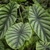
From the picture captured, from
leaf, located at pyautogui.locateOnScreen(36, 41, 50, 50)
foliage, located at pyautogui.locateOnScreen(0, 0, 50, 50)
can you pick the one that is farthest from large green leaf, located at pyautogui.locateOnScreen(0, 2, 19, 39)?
leaf, located at pyautogui.locateOnScreen(36, 41, 50, 50)

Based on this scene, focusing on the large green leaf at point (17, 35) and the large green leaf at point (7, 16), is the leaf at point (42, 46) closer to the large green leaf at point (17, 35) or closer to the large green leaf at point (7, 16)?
the large green leaf at point (17, 35)

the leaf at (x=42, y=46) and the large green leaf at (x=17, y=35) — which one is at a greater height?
the large green leaf at (x=17, y=35)

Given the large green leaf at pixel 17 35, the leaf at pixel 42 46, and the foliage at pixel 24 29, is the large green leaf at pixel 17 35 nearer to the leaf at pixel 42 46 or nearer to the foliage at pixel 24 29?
the foliage at pixel 24 29

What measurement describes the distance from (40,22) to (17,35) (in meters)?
0.22

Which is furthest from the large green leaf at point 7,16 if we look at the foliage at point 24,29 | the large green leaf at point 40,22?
the large green leaf at point 40,22

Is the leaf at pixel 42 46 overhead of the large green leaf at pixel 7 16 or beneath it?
beneath

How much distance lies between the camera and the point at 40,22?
1.39 metres

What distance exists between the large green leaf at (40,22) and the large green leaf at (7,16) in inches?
5.3

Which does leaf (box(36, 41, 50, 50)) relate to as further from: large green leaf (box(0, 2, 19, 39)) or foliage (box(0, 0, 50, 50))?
large green leaf (box(0, 2, 19, 39))

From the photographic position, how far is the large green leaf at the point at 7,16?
1392mm

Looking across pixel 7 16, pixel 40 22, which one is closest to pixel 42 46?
pixel 40 22

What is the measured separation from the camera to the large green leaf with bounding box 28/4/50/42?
1335 mm

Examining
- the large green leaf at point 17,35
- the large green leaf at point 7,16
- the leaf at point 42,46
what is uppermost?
the large green leaf at point 7,16

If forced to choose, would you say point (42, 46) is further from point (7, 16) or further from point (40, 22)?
point (7, 16)
